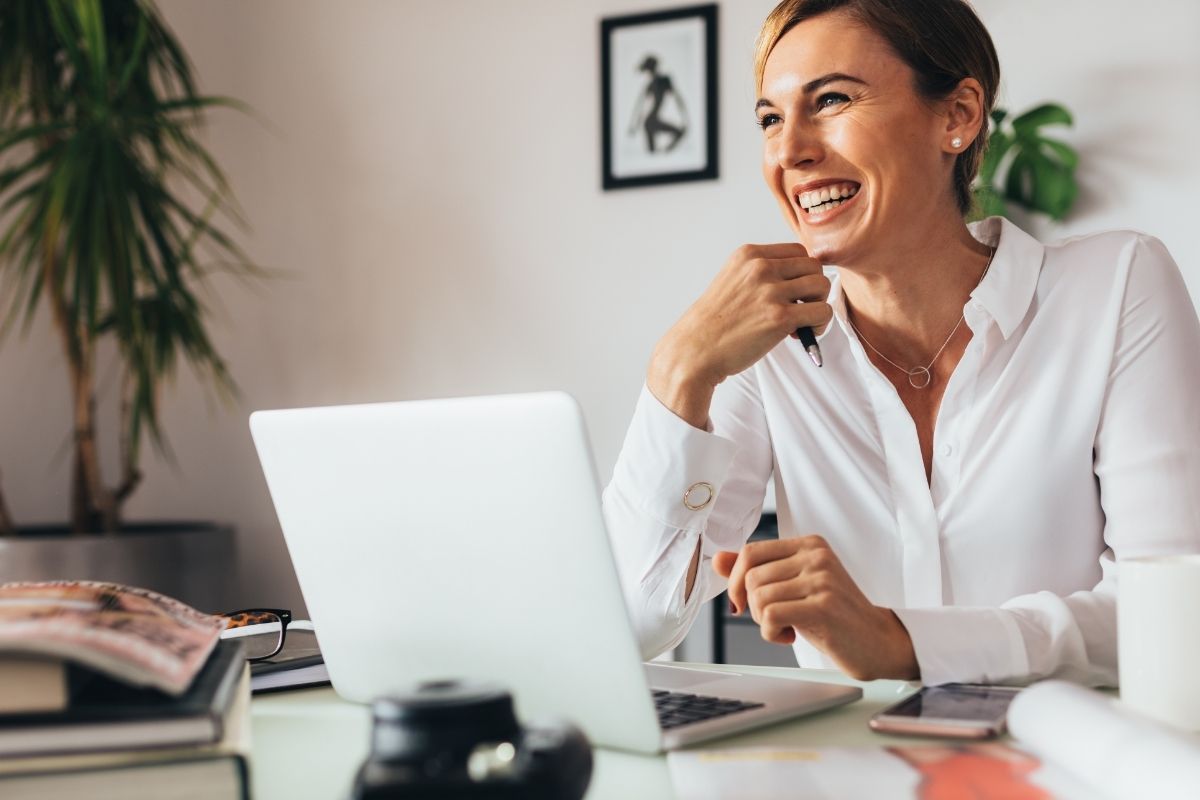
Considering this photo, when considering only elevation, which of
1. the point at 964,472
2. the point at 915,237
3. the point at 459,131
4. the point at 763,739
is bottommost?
the point at 763,739

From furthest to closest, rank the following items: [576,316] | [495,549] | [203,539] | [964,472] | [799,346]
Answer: [576,316], [203,539], [799,346], [964,472], [495,549]

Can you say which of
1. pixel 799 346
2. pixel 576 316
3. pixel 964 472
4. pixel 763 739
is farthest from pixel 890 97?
pixel 576 316

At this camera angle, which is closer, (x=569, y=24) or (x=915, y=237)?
(x=915, y=237)

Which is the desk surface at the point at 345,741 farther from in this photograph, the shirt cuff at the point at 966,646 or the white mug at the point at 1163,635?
the white mug at the point at 1163,635

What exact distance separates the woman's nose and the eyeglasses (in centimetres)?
77

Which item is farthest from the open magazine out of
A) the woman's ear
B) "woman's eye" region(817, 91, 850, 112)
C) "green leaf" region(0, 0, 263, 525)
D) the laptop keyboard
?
"green leaf" region(0, 0, 263, 525)

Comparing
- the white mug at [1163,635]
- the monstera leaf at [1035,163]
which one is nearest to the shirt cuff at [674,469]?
the white mug at [1163,635]

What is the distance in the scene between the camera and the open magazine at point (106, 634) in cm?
58

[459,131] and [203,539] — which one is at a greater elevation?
[459,131]

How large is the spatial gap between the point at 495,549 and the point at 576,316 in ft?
7.42

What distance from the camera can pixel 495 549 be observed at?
2.37 feet

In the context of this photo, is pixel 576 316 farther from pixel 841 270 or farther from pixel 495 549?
pixel 495 549

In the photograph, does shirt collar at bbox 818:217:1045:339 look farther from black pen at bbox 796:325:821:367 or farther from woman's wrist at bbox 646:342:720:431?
woman's wrist at bbox 646:342:720:431

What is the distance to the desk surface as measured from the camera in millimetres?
659
